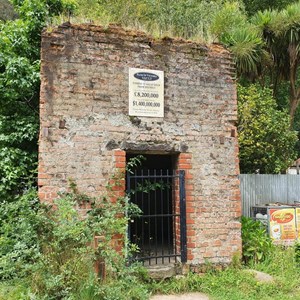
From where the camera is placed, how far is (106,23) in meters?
5.62

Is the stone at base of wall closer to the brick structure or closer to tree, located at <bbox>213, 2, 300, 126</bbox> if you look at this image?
the brick structure

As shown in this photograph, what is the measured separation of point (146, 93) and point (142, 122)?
476mm

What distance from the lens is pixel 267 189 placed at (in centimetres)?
943

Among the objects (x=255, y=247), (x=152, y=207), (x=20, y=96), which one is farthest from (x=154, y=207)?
(x=20, y=96)

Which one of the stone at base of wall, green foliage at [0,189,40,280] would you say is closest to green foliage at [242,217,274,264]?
the stone at base of wall

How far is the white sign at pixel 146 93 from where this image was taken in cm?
557

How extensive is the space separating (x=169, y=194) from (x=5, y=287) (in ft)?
11.7

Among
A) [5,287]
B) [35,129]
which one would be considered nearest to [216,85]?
[35,129]

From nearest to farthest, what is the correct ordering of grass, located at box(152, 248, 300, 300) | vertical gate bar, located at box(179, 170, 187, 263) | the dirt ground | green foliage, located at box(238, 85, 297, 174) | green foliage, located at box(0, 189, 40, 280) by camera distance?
green foliage, located at box(0, 189, 40, 280) < the dirt ground < grass, located at box(152, 248, 300, 300) < vertical gate bar, located at box(179, 170, 187, 263) < green foliage, located at box(238, 85, 297, 174)

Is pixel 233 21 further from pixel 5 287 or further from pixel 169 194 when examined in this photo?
pixel 5 287

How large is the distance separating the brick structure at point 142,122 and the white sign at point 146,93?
0.10 metres

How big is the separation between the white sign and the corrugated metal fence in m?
4.36

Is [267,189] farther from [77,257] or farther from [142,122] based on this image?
[77,257]

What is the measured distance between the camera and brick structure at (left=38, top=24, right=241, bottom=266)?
17.0 ft
